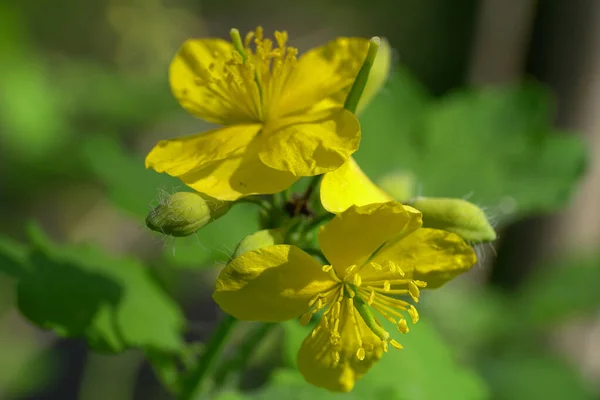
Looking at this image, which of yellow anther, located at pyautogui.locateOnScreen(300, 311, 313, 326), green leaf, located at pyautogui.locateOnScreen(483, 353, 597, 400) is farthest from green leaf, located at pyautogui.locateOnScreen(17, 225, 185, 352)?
green leaf, located at pyautogui.locateOnScreen(483, 353, 597, 400)

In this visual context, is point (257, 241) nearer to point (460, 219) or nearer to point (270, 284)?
point (270, 284)

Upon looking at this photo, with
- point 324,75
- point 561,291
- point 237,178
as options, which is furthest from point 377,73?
point 561,291

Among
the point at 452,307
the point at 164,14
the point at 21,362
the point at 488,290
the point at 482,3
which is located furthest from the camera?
the point at 164,14

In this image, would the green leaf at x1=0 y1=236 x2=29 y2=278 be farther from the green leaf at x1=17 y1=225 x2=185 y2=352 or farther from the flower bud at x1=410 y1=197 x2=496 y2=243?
the flower bud at x1=410 y1=197 x2=496 y2=243

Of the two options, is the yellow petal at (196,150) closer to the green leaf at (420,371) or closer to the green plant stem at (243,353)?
the green plant stem at (243,353)

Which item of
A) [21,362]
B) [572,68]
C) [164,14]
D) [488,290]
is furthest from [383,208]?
[164,14]

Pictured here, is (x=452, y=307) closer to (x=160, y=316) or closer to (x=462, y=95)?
(x=462, y=95)
